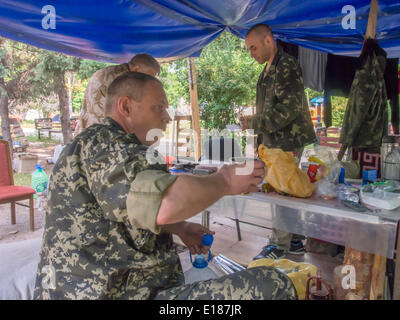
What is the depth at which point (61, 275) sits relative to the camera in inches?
40.4

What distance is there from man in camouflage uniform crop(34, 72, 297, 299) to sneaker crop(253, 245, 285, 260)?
5.59 ft

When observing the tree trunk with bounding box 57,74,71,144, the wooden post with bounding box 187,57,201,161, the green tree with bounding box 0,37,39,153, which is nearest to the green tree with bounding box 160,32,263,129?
the tree trunk with bounding box 57,74,71,144

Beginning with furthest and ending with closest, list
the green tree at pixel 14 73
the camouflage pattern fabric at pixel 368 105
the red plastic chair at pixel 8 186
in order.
Answer: the green tree at pixel 14 73 < the red plastic chair at pixel 8 186 < the camouflage pattern fabric at pixel 368 105

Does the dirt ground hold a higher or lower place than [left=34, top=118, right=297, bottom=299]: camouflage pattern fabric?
lower

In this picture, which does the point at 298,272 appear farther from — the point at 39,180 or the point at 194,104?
the point at 39,180

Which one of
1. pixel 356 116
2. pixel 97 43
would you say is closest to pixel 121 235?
pixel 356 116

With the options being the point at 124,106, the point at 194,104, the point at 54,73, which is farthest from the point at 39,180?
the point at 124,106

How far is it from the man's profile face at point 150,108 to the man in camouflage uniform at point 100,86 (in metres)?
1.44

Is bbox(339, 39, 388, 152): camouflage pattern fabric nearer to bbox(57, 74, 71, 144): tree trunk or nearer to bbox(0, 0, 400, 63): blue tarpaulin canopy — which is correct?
bbox(0, 0, 400, 63): blue tarpaulin canopy

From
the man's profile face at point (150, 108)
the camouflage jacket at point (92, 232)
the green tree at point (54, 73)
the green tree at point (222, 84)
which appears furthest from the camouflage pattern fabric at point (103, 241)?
the green tree at point (222, 84)

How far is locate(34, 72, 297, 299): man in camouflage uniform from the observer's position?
85cm

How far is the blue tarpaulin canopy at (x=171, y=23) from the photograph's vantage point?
2.91m

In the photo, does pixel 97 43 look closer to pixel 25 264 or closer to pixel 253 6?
pixel 253 6

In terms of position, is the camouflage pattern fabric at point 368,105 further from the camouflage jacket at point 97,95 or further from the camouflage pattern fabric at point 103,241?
the camouflage jacket at point 97,95
